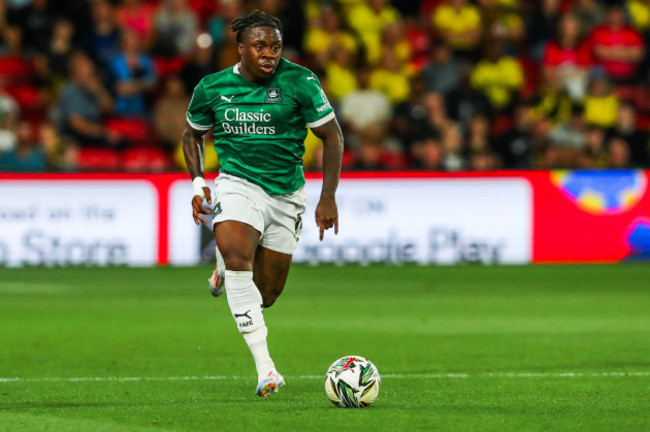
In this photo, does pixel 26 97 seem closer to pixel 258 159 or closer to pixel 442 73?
pixel 442 73

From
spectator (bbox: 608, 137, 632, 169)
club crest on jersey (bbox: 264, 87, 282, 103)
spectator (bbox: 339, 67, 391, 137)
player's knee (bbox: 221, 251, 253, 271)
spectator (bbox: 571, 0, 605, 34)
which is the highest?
spectator (bbox: 571, 0, 605, 34)

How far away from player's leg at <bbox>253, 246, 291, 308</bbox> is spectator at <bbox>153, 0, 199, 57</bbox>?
39.5 ft

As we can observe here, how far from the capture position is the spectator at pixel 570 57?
63.6 feet

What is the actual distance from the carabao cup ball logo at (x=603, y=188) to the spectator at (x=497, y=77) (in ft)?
9.57

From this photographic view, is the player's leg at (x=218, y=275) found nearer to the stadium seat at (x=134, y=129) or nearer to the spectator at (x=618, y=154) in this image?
the stadium seat at (x=134, y=129)

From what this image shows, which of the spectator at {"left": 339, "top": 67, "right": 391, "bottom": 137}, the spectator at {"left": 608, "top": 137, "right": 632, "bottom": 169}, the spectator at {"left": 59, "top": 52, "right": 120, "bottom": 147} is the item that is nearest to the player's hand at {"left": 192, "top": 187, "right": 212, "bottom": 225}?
the spectator at {"left": 59, "top": 52, "right": 120, "bottom": 147}

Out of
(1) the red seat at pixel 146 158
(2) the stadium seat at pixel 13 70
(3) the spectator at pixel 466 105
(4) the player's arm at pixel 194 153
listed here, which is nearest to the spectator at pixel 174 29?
(1) the red seat at pixel 146 158

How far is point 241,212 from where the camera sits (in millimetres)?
7438

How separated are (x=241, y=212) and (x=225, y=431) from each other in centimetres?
176

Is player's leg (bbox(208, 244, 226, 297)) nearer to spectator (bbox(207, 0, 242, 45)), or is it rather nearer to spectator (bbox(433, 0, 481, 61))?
spectator (bbox(207, 0, 242, 45))

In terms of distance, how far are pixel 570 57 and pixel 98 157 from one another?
7.37 m

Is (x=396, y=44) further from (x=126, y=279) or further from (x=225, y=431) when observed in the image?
(x=225, y=431)

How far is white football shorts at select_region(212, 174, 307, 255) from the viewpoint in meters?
7.46

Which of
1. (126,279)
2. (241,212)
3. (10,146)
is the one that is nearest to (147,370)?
(241,212)
